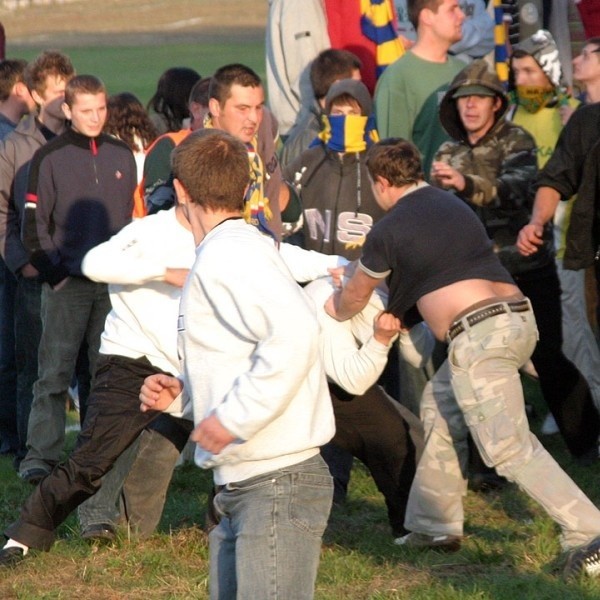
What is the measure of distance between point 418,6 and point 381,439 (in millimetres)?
3649

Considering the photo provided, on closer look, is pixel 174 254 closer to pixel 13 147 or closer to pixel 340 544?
pixel 340 544

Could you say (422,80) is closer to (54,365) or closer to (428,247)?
(54,365)

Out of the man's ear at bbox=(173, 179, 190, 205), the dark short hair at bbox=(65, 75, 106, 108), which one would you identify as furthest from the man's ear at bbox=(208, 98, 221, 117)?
the man's ear at bbox=(173, 179, 190, 205)

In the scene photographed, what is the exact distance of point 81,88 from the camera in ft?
26.4

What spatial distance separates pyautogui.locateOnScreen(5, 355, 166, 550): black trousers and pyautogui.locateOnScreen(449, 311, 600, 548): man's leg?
1.45 meters

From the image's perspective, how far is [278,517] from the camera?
176 inches

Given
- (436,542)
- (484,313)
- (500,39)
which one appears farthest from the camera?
(500,39)

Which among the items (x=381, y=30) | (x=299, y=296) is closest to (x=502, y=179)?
(x=381, y=30)

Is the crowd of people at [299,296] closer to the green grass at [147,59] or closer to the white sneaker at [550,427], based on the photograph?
the white sneaker at [550,427]

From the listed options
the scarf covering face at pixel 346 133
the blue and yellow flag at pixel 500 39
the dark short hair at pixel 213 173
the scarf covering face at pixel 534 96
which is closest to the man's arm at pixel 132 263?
the dark short hair at pixel 213 173

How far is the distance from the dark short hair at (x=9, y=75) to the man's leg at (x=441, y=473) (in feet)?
13.5

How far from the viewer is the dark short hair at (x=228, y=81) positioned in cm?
735

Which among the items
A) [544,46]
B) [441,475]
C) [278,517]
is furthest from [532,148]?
[278,517]

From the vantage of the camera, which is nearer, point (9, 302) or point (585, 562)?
point (585, 562)
